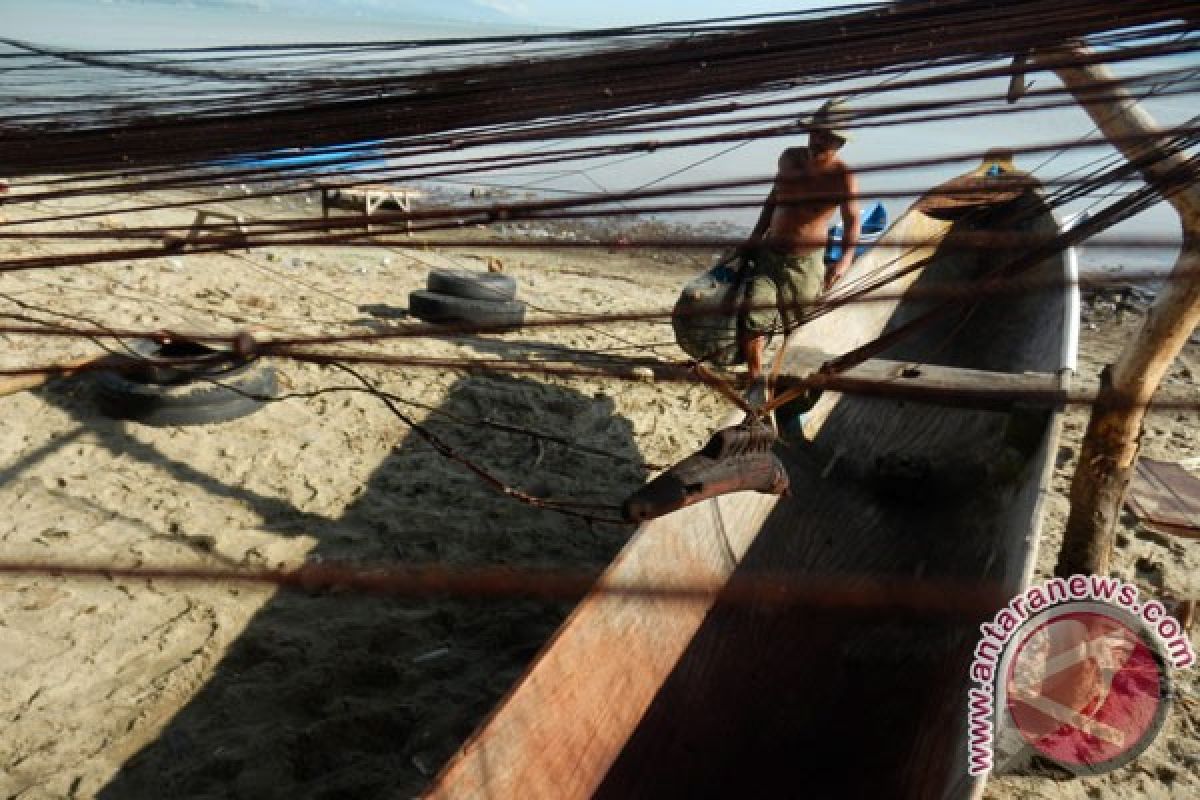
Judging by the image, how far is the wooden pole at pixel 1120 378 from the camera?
285 centimetres

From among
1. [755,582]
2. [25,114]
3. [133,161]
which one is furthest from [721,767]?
[25,114]

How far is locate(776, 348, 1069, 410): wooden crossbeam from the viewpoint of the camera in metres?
2.94

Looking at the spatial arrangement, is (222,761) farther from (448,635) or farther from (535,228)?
(535,228)

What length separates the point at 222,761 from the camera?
9.13ft

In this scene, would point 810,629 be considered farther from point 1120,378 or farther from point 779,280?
point 779,280

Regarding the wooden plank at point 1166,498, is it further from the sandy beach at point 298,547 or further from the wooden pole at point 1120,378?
the wooden pole at point 1120,378

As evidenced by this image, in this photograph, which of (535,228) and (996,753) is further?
(535,228)

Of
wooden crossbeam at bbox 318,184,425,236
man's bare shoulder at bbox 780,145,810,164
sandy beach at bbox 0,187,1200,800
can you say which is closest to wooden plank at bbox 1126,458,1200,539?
sandy beach at bbox 0,187,1200,800

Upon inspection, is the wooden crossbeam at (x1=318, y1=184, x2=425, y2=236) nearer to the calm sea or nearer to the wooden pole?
the calm sea

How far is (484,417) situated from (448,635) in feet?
7.41

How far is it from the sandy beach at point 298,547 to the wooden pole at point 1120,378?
82 centimetres

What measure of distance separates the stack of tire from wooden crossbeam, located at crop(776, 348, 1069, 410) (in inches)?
142

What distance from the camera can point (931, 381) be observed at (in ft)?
11.0

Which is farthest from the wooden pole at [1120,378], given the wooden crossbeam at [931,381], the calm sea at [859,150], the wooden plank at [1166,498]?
the wooden plank at [1166,498]
